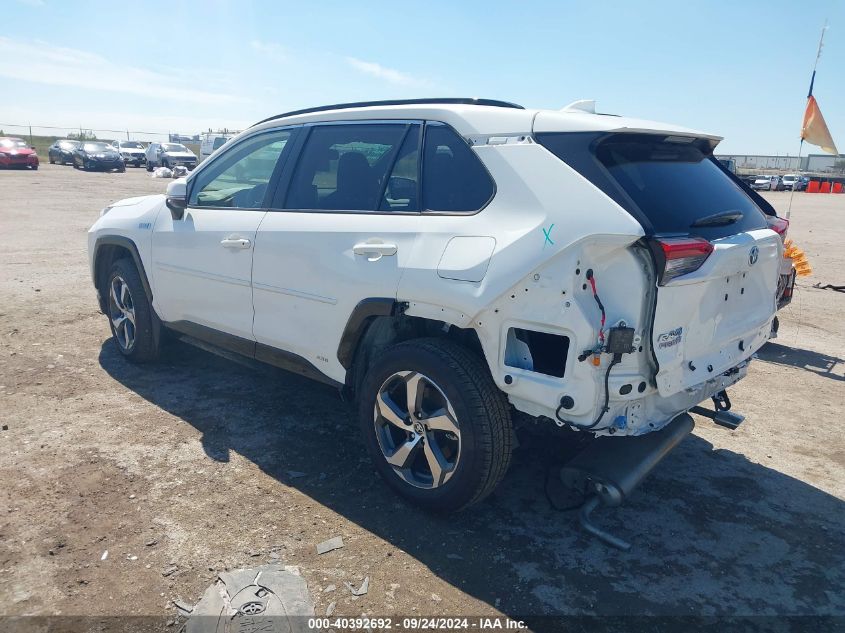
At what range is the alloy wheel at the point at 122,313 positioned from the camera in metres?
5.23

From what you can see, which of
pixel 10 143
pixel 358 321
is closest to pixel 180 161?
pixel 10 143

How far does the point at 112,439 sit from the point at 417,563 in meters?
2.20

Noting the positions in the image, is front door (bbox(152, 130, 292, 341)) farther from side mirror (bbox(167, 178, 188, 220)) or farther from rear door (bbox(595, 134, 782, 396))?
rear door (bbox(595, 134, 782, 396))

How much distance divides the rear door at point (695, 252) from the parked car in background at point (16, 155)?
113 ft

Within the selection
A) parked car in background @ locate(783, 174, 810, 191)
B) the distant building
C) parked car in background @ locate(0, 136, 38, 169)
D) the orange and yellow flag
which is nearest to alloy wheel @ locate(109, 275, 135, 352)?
the orange and yellow flag

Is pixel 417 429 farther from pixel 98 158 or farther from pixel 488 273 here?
pixel 98 158

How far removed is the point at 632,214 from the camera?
2686 millimetres

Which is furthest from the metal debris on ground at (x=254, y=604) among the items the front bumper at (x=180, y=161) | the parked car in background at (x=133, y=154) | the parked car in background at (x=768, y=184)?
the parked car in background at (x=768, y=184)

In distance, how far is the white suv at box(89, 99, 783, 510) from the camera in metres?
2.75

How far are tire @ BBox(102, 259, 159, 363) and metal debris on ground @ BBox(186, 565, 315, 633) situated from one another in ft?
9.25

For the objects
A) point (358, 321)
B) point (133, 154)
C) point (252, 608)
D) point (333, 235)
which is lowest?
point (252, 608)

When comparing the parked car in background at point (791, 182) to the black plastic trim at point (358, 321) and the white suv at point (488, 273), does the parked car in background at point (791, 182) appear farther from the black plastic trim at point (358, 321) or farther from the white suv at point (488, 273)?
the black plastic trim at point (358, 321)

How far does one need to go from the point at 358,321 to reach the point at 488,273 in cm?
87

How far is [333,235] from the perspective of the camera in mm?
3561
